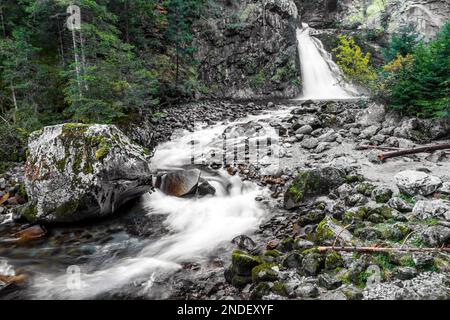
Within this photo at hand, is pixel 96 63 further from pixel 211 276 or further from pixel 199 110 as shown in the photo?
pixel 211 276

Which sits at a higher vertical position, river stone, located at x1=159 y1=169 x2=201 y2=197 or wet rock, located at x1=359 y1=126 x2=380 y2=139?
wet rock, located at x1=359 y1=126 x2=380 y2=139

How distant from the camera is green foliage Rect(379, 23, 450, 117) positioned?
32.2 ft

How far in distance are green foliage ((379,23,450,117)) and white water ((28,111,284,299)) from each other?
22.9 ft

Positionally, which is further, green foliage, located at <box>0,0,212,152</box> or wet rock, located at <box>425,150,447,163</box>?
green foliage, located at <box>0,0,212,152</box>

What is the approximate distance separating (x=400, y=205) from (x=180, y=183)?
254 inches

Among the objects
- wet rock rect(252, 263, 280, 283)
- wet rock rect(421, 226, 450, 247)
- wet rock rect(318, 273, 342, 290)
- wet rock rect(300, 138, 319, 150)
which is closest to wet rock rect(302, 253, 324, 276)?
wet rock rect(318, 273, 342, 290)

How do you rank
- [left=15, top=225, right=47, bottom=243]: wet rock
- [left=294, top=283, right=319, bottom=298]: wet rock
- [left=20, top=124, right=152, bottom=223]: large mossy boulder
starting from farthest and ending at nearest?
[left=20, top=124, right=152, bottom=223]: large mossy boulder
[left=15, top=225, right=47, bottom=243]: wet rock
[left=294, top=283, right=319, bottom=298]: wet rock

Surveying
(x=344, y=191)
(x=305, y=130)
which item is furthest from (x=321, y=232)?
(x=305, y=130)

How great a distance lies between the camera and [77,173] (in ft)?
25.1

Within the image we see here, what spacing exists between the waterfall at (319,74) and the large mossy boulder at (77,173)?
2234cm

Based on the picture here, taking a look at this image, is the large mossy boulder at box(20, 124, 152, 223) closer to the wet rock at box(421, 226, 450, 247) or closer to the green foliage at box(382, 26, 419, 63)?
the wet rock at box(421, 226, 450, 247)

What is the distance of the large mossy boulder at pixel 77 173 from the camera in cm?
760

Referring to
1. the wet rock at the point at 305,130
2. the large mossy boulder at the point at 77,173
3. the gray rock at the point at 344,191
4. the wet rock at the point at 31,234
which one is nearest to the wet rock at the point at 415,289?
the gray rock at the point at 344,191

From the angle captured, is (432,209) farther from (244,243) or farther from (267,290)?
(244,243)
